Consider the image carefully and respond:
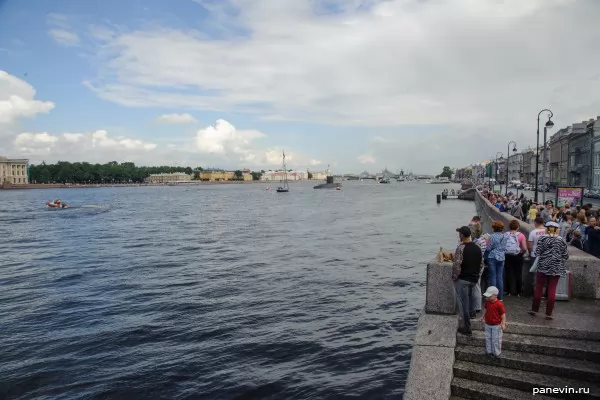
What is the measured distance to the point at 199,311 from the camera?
1582cm

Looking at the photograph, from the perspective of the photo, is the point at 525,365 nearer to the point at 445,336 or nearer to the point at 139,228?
the point at 445,336

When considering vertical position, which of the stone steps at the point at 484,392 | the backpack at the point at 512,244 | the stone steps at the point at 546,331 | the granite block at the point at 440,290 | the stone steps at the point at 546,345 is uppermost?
the backpack at the point at 512,244

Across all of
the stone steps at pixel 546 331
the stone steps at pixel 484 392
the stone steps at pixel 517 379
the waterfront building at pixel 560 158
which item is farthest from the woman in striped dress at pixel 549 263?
the waterfront building at pixel 560 158

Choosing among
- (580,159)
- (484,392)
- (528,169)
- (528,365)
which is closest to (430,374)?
(484,392)

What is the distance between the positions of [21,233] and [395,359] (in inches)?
1710

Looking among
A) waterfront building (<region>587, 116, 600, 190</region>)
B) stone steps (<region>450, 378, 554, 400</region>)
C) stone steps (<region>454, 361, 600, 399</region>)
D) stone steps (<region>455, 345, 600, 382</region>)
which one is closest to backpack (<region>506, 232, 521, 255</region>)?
stone steps (<region>455, 345, 600, 382</region>)

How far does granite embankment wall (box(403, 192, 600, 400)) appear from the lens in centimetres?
641

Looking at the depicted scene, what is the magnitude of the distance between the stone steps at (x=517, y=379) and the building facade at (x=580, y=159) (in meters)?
93.9

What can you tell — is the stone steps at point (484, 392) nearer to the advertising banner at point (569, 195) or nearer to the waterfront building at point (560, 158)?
the advertising banner at point (569, 195)

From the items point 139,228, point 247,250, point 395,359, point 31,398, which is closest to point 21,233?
point 139,228

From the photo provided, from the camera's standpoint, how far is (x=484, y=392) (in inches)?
250

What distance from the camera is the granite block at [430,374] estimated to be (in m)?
6.31

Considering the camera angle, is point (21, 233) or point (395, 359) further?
point (21, 233)

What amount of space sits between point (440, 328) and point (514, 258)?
2.59 m
